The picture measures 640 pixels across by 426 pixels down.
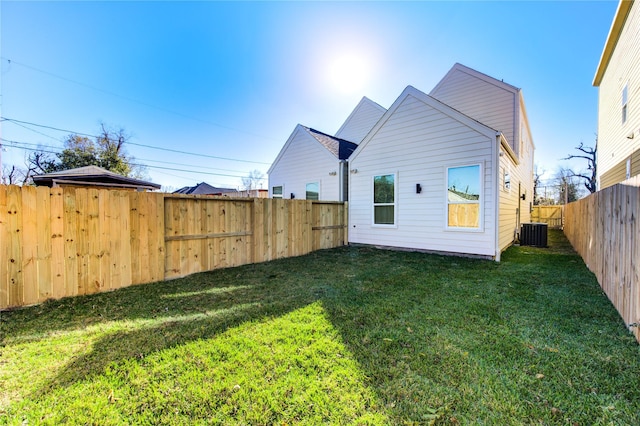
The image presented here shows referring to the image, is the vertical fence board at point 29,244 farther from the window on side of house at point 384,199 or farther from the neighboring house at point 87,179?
the window on side of house at point 384,199

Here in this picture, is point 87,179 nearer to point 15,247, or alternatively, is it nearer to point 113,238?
point 113,238

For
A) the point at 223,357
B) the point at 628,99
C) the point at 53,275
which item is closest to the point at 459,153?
the point at 628,99

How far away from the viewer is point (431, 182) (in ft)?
24.0

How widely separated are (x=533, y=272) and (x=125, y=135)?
3127cm

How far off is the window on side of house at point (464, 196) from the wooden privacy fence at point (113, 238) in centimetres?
477

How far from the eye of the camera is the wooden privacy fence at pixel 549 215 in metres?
17.1

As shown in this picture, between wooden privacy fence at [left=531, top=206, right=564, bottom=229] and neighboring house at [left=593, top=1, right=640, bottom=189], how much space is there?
7.14 meters

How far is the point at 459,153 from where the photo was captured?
6863mm

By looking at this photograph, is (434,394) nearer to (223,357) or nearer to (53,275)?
(223,357)

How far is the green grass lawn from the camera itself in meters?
1.67

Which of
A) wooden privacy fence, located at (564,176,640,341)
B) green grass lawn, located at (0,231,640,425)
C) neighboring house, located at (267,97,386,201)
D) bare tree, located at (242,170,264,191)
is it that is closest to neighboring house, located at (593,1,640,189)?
wooden privacy fence, located at (564,176,640,341)

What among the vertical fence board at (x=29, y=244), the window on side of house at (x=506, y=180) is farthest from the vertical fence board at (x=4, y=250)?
the window on side of house at (x=506, y=180)

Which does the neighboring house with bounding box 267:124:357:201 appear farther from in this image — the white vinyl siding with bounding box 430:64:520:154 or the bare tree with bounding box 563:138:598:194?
the bare tree with bounding box 563:138:598:194

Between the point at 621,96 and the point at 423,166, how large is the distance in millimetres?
7053
